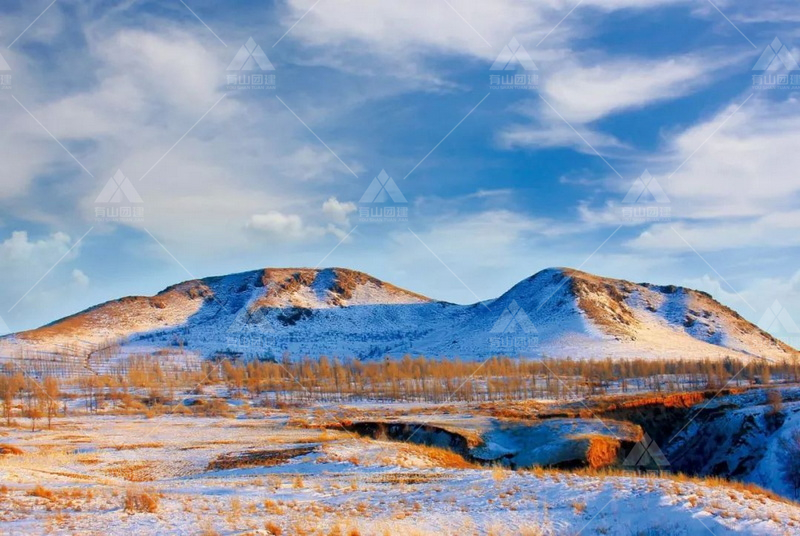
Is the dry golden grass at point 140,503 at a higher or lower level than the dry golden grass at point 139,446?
higher

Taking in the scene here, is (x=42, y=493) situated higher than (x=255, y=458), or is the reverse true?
(x=42, y=493)

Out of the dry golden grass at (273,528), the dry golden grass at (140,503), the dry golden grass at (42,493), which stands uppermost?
the dry golden grass at (42,493)

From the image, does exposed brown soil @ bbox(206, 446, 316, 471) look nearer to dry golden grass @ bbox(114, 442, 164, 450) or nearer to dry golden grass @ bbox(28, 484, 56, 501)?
dry golden grass @ bbox(114, 442, 164, 450)

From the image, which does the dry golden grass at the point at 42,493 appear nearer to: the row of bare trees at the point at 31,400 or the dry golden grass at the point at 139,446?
the dry golden grass at the point at 139,446

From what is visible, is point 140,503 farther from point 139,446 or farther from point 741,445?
point 741,445

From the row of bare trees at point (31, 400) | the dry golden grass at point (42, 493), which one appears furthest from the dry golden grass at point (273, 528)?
the row of bare trees at point (31, 400)

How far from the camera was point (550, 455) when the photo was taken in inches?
1394

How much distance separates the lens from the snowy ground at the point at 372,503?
13711 millimetres

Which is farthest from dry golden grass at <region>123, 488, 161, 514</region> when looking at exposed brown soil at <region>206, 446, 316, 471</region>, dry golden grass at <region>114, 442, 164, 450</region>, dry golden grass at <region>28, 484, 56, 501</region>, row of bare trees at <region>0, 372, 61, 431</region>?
row of bare trees at <region>0, 372, 61, 431</region>

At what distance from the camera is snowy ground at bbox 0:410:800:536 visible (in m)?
13.7

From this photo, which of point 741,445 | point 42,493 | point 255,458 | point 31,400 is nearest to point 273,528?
point 42,493

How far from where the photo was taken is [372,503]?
55.3 feet

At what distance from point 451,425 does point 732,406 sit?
1215 inches

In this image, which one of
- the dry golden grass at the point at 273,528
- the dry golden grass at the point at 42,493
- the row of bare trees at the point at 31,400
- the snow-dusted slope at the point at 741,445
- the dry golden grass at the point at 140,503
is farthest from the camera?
the row of bare trees at the point at 31,400
